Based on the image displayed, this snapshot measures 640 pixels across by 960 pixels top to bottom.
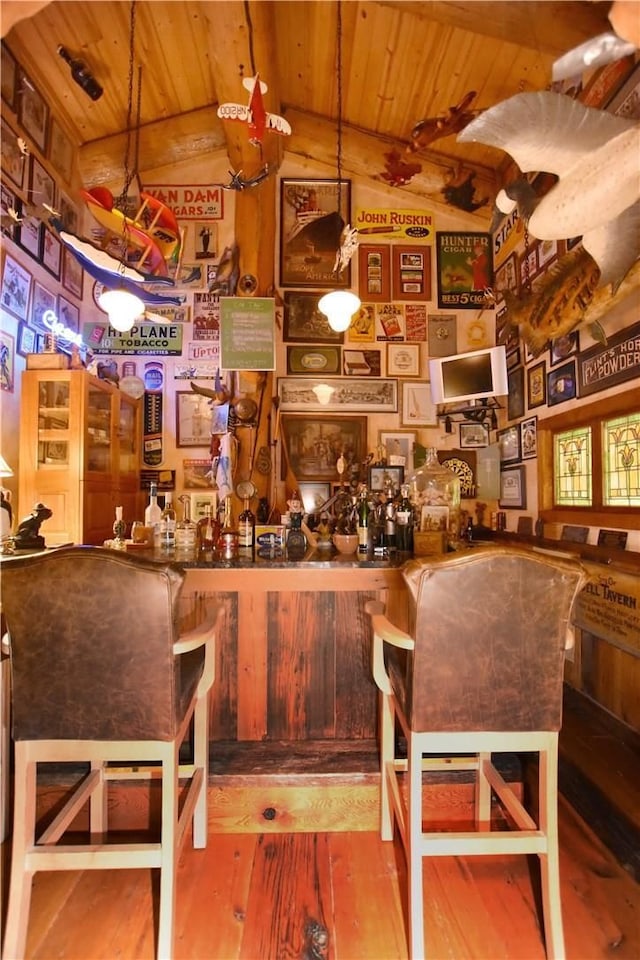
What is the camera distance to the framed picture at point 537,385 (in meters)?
2.75

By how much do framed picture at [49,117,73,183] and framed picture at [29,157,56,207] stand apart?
135 millimetres

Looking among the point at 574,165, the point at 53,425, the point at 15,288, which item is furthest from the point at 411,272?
the point at 53,425

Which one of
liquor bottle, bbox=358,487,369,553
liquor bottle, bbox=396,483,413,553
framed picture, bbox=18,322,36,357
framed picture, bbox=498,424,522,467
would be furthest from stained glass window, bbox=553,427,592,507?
framed picture, bbox=18,322,36,357

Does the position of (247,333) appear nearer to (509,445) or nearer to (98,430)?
(98,430)

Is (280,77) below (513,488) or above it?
above

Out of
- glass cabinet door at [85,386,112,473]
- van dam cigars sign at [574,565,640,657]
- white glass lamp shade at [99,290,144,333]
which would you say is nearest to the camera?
van dam cigars sign at [574,565,640,657]

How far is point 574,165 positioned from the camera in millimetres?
1135

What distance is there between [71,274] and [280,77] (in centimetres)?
211

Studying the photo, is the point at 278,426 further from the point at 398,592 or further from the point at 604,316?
the point at 604,316

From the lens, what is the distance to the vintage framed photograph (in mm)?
3023

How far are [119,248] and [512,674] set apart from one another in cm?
341

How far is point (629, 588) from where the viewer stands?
1.97 metres

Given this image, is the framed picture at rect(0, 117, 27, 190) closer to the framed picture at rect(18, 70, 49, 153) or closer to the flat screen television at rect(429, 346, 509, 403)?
the framed picture at rect(18, 70, 49, 153)

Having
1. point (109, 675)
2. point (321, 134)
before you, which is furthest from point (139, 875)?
point (321, 134)
